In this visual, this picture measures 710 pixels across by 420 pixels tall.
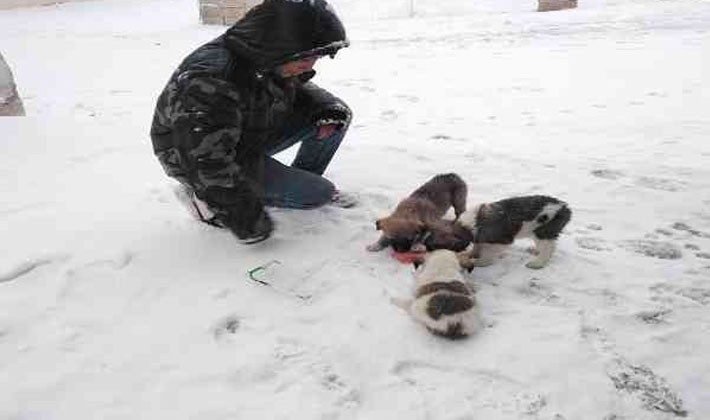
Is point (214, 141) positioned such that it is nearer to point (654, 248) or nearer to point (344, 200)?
point (344, 200)

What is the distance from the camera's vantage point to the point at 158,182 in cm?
432

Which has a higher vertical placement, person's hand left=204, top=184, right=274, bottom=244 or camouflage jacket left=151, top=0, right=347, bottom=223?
camouflage jacket left=151, top=0, right=347, bottom=223

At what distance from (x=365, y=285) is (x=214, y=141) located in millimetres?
988

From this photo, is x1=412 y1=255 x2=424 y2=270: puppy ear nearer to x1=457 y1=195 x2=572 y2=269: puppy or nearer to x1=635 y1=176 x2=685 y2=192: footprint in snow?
x1=457 y1=195 x2=572 y2=269: puppy

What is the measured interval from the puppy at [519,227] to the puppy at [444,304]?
31cm

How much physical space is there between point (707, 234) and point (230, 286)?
248 centimetres

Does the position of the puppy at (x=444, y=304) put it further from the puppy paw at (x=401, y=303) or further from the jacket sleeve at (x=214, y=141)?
the jacket sleeve at (x=214, y=141)

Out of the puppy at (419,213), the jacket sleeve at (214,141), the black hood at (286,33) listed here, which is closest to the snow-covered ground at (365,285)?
the puppy at (419,213)

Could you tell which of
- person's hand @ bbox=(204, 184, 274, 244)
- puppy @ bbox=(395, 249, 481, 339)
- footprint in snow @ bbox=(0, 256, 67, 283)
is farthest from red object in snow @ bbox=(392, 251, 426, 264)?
footprint in snow @ bbox=(0, 256, 67, 283)

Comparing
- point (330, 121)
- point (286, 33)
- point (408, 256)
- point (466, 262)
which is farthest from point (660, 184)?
point (286, 33)

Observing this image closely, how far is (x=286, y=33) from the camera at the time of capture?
9.77 ft

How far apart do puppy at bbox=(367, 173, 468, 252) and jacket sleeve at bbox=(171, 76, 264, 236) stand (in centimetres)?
71

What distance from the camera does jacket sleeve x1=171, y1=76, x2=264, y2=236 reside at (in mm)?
2969

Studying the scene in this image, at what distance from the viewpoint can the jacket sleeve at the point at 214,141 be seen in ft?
9.74
